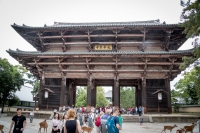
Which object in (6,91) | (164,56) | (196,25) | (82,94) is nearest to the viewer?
(196,25)

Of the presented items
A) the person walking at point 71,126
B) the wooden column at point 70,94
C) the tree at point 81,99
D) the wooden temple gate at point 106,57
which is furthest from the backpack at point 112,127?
the tree at point 81,99

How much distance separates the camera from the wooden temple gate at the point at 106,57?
18.8 metres

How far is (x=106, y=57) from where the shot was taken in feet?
63.7

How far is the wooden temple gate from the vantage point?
18797mm

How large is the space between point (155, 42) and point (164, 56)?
8.71ft

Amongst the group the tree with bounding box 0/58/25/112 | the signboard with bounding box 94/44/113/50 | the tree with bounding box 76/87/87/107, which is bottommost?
the tree with bounding box 76/87/87/107

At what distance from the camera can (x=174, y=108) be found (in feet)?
99.0

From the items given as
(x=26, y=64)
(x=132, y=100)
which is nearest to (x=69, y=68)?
(x=26, y=64)

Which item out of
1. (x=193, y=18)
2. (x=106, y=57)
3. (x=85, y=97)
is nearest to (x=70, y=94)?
(x=106, y=57)

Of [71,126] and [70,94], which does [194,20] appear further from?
[70,94]

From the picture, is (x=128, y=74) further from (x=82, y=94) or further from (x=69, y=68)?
(x=82, y=94)

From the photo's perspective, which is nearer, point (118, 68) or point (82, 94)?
point (118, 68)

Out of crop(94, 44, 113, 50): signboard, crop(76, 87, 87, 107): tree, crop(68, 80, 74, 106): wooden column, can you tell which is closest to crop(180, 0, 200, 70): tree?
crop(94, 44, 113, 50): signboard

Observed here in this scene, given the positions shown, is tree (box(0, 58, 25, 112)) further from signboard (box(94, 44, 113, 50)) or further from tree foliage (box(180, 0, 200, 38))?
tree foliage (box(180, 0, 200, 38))
